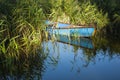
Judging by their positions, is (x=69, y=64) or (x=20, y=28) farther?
(x=20, y=28)

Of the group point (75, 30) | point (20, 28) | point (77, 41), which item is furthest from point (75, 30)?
point (20, 28)

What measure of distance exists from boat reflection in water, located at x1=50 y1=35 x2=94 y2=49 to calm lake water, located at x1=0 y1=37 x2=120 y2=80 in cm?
4

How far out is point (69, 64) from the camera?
834 centimetres

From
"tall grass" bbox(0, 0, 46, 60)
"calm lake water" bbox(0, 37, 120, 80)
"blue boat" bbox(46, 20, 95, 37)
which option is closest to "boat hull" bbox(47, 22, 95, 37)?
"blue boat" bbox(46, 20, 95, 37)

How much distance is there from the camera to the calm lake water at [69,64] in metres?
7.33

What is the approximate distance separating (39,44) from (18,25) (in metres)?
0.85

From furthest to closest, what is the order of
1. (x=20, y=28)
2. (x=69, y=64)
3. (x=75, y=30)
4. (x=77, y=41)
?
(x=75, y=30)
(x=77, y=41)
(x=20, y=28)
(x=69, y=64)

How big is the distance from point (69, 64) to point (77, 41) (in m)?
3.08

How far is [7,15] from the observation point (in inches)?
340

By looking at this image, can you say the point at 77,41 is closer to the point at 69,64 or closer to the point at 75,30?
the point at 75,30

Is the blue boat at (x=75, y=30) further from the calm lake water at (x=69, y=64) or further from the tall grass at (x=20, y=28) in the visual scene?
the tall grass at (x=20, y=28)

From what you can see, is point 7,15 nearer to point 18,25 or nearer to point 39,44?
point 18,25

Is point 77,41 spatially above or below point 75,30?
below

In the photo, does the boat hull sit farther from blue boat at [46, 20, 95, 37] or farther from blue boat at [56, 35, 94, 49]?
blue boat at [56, 35, 94, 49]
